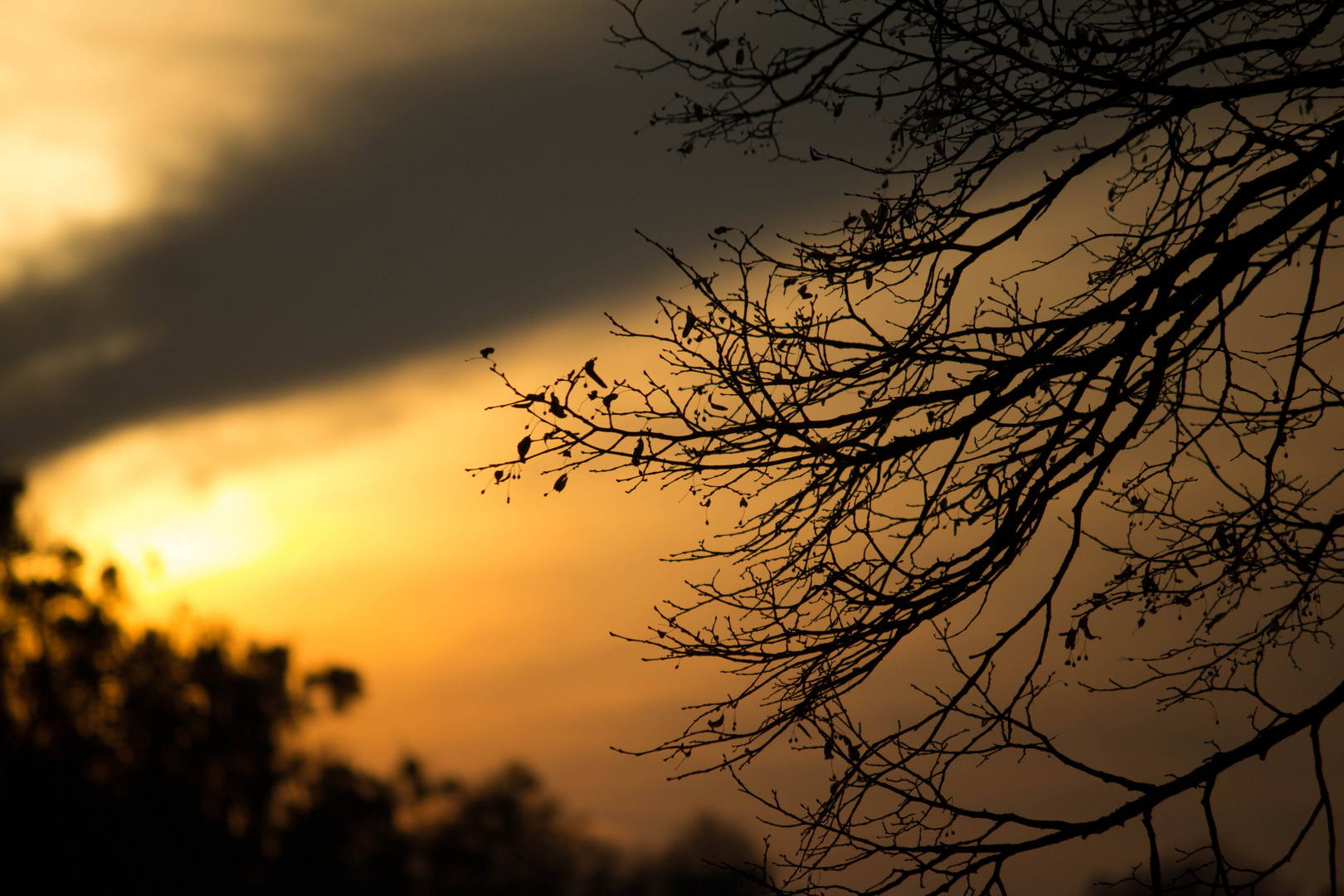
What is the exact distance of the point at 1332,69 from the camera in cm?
563

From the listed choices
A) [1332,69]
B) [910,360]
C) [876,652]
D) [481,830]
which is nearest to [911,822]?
[876,652]

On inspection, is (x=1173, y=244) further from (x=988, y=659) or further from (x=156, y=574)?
(x=156, y=574)

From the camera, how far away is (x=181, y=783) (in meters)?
26.2

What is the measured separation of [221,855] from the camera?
26734 millimetres

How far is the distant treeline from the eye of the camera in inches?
942

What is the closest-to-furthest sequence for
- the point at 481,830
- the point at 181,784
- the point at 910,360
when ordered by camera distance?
the point at 910,360 < the point at 181,784 < the point at 481,830

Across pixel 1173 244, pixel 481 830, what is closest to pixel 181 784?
pixel 481 830

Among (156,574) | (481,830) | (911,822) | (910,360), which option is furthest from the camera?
(481,830)

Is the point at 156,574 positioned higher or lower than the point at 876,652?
higher

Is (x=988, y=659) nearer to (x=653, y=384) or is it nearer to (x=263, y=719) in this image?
(x=653, y=384)

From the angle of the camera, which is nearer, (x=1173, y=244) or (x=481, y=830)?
(x=1173, y=244)

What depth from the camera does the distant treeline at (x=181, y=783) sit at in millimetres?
23922

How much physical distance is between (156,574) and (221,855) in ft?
28.5

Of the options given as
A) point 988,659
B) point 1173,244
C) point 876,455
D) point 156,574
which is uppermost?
point 156,574
